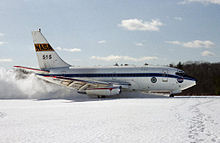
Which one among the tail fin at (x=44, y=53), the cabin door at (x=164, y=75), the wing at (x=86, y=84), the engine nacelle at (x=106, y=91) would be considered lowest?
the engine nacelle at (x=106, y=91)

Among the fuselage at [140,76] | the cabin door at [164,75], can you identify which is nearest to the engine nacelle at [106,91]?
the fuselage at [140,76]

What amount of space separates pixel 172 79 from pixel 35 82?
18.7m

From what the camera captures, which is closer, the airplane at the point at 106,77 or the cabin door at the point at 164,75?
the airplane at the point at 106,77

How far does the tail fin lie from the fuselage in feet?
3.80

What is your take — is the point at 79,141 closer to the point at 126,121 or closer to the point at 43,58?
the point at 126,121

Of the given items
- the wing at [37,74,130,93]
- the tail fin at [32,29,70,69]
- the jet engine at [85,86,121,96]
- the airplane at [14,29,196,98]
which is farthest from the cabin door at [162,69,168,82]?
the tail fin at [32,29,70,69]

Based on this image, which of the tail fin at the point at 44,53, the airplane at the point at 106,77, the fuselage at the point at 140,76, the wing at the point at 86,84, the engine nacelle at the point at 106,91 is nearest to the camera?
the engine nacelle at the point at 106,91

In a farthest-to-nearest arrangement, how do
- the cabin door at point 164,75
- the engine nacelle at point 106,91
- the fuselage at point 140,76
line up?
1. the cabin door at point 164,75
2. the fuselage at point 140,76
3. the engine nacelle at point 106,91

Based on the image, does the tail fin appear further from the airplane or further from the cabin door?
the cabin door

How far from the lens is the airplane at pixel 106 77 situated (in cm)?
2838

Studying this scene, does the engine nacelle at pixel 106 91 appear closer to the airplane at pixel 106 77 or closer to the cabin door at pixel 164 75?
the airplane at pixel 106 77

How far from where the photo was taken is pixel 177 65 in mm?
104688

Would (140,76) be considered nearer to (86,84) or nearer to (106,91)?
(106,91)

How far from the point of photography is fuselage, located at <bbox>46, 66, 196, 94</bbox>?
28.5 meters
